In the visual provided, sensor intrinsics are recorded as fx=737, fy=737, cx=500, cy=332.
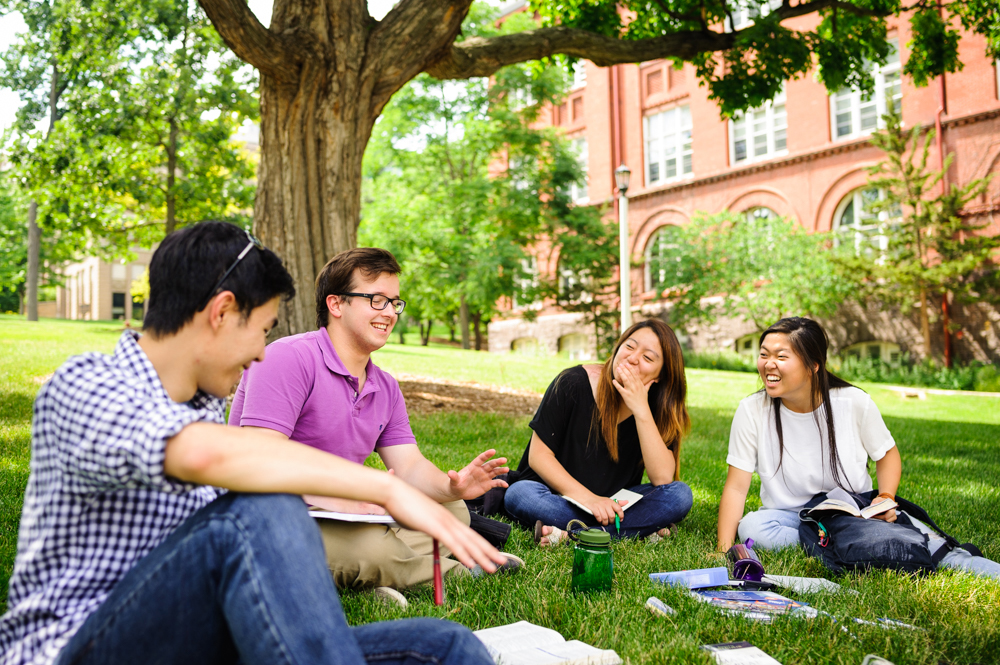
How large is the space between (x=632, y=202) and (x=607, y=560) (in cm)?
2517

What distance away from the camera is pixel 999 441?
898 cm

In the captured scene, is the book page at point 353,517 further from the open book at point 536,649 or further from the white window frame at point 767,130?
the white window frame at point 767,130

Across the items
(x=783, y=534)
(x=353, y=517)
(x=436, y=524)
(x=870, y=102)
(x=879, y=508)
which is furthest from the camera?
(x=870, y=102)

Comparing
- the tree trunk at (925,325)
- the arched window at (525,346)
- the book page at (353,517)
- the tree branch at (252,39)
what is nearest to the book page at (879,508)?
the book page at (353,517)

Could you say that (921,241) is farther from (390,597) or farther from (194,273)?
(194,273)

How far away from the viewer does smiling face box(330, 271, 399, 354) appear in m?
3.31

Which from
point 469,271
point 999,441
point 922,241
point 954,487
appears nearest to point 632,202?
point 469,271

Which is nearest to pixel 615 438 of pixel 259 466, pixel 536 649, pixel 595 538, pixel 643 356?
pixel 643 356

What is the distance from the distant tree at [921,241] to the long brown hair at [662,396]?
687 inches

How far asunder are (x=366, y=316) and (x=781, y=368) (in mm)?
2318

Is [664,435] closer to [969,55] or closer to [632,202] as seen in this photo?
[969,55]

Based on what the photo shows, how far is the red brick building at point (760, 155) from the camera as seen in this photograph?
20094mm

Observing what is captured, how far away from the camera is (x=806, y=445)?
4.24 metres

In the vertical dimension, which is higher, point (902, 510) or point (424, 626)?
point (424, 626)
